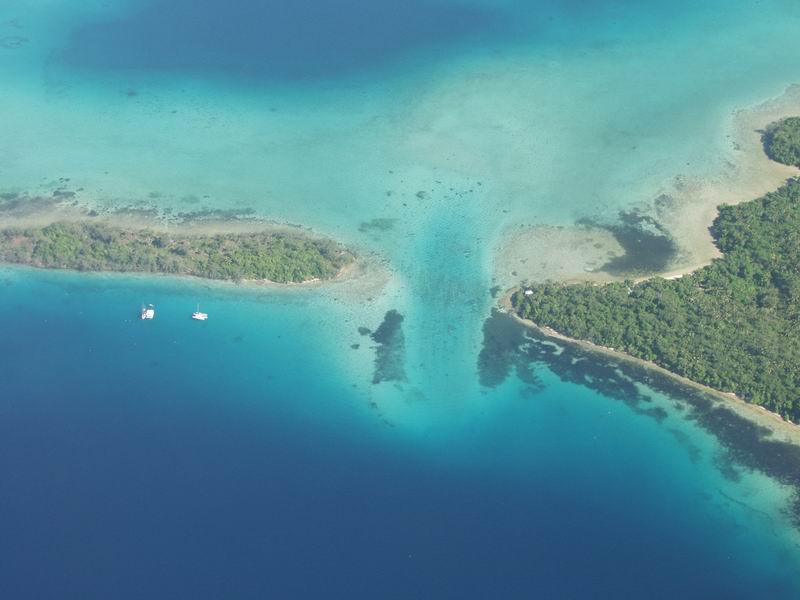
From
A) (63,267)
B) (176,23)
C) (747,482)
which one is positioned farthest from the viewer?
(176,23)

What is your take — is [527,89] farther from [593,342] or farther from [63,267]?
[63,267]

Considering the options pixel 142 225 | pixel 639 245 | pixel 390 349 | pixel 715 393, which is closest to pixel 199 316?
pixel 142 225

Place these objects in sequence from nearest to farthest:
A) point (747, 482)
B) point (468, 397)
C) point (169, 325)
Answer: point (747, 482) < point (468, 397) < point (169, 325)

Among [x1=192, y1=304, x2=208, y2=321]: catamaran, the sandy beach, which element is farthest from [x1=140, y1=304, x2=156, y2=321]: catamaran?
the sandy beach

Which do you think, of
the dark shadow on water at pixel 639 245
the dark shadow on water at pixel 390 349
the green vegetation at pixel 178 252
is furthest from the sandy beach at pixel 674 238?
the green vegetation at pixel 178 252

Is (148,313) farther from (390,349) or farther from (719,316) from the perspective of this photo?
(719,316)

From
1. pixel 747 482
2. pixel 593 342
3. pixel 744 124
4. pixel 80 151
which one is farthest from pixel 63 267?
pixel 744 124

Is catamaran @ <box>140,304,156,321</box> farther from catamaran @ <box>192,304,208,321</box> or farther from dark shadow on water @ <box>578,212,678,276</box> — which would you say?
dark shadow on water @ <box>578,212,678,276</box>

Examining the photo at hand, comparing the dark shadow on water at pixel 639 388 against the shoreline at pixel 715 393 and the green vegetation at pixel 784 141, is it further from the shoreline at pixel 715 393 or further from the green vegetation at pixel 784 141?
the green vegetation at pixel 784 141
